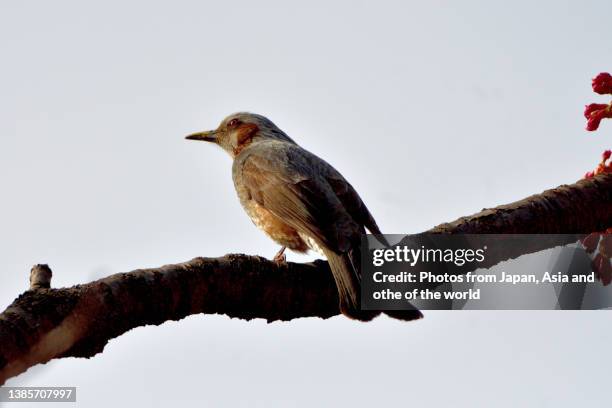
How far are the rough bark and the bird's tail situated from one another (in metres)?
0.06

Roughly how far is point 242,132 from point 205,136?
0.46 meters

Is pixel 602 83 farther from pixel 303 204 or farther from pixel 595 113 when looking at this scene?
pixel 303 204

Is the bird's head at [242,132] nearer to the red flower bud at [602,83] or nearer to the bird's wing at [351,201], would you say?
the bird's wing at [351,201]

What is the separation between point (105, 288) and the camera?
3.52 m

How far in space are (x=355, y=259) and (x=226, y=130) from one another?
311 cm

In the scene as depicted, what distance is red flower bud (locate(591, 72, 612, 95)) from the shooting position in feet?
16.4

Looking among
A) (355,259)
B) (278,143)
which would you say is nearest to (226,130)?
(278,143)

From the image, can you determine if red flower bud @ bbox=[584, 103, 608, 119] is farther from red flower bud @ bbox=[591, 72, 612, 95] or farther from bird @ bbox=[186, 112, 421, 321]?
bird @ bbox=[186, 112, 421, 321]

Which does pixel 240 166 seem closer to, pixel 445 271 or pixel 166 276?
pixel 445 271

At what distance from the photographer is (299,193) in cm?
633

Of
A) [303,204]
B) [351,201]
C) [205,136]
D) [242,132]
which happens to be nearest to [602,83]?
[351,201]

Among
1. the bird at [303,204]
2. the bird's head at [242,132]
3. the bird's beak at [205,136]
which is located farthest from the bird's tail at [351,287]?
the bird's beak at [205,136]

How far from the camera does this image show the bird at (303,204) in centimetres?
568

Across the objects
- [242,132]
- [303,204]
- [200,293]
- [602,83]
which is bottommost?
[200,293]
